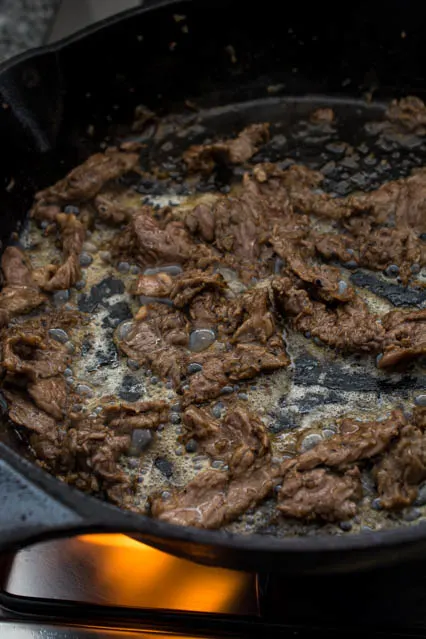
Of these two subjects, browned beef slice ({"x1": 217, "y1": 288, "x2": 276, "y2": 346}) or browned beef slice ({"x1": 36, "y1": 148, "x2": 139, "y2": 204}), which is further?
browned beef slice ({"x1": 36, "y1": 148, "x2": 139, "y2": 204})

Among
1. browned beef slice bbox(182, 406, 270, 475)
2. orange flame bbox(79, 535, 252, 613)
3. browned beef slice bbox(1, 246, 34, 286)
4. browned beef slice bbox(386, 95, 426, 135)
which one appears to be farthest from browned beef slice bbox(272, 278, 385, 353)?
browned beef slice bbox(386, 95, 426, 135)

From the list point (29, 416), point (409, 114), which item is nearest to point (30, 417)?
point (29, 416)

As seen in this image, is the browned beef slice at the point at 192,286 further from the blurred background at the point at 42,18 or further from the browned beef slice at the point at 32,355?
the blurred background at the point at 42,18

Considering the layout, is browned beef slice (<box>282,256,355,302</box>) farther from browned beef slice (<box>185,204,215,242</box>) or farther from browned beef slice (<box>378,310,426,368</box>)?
browned beef slice (<box>185,204,215,242</box>)

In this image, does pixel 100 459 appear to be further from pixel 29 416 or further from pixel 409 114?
pixel 409 114

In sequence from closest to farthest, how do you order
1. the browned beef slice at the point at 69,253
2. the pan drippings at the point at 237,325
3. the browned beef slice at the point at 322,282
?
1. the pan drippings at the point at 237,325
2. the browned beef slice at the point at 322,282
3. the browned beef slice at the point at 69,253

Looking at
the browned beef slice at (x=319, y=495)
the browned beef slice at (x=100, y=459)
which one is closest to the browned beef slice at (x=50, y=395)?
the browned beef slice at (x=100, y=459)
